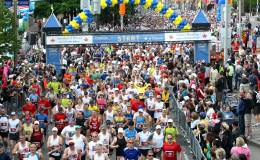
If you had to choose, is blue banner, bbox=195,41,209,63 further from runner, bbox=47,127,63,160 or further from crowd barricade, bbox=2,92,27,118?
runner, bbox=47,127,63,160

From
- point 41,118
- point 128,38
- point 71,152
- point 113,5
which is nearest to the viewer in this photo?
point 71,152

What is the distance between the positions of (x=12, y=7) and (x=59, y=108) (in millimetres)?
18168

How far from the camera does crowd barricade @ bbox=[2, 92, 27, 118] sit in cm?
2046

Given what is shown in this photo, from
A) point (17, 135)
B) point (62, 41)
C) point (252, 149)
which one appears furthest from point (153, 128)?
point (62, 41)

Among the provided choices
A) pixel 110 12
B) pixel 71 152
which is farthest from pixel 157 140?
pixel 110 12

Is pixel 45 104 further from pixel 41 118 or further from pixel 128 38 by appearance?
pixel 128 38

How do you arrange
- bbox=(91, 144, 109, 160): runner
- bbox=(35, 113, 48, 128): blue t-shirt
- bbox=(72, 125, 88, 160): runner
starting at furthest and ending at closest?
bbox=(35, 113, 48, 128): blue t-shirt
bbox=(72, 125, 88, 160): runner
bbox=(91, 144, 109, 160): runner

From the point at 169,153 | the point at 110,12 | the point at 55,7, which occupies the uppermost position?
the point at 55,7

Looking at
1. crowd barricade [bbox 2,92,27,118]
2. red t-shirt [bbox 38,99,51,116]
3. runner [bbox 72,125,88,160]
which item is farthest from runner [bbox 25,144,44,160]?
crowd barricade [bbox 2,92,27,118]

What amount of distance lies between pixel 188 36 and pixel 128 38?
334 cm

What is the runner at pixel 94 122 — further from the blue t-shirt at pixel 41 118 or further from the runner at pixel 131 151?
the runner at pixel 131 151

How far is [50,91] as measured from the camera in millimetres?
19859

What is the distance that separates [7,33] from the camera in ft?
92.6

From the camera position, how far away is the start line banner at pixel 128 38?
96.4ft
